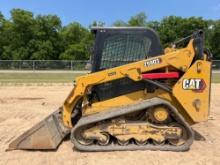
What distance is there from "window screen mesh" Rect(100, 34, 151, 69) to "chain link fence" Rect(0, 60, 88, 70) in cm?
3194

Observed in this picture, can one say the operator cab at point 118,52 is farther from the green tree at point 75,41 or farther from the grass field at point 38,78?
the green tree at point 75,41

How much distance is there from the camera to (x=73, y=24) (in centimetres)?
6300

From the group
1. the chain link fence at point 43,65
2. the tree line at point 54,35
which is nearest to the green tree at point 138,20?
the tree line at point 54,35

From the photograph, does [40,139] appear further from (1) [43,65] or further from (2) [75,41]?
(2) [75,41]

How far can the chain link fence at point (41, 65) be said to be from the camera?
39906mm

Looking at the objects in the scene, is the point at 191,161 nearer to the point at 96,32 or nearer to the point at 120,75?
the point at 120,75

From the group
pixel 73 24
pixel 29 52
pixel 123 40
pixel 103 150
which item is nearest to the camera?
pixel 103 150

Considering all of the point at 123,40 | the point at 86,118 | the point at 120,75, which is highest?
the point at 123,40

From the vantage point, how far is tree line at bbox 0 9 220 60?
54000 mm

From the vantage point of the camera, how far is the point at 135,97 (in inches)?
311

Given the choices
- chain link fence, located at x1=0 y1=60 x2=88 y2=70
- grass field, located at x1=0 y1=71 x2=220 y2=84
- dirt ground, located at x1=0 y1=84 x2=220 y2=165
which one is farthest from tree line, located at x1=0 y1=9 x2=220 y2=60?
dirt ground, located at x1=0 y1=84 x2=220 y2=165

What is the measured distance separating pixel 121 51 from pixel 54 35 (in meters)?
51.9

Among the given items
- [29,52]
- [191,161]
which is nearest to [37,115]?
[191,161]

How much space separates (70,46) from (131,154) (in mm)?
49052
